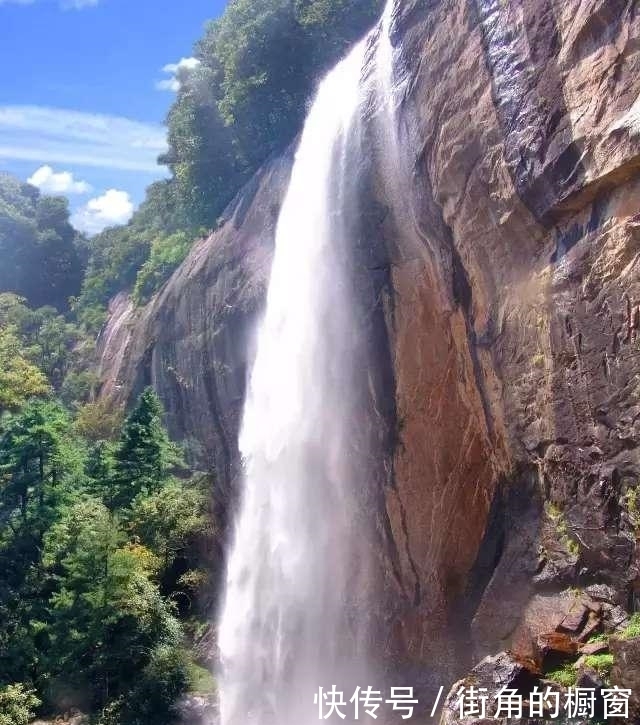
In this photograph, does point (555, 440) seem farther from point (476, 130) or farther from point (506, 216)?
point (476, 130)

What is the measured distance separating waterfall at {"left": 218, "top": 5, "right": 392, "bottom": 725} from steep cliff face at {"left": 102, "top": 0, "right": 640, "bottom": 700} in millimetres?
945

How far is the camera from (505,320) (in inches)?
426

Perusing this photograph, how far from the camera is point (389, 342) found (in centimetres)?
1373

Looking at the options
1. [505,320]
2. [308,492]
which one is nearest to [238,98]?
[308,492]

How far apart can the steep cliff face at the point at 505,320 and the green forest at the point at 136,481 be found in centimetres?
556

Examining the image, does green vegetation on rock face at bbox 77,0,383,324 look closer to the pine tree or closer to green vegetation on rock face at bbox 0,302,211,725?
the pine tree

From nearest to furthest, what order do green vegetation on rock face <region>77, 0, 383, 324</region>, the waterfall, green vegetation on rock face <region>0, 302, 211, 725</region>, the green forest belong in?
the waterfall < green vegetation on rock face <region>0, 302, 211, 725</region> < the green forest < green vegetation on rock face <region>77, 0, 383, 324</region>

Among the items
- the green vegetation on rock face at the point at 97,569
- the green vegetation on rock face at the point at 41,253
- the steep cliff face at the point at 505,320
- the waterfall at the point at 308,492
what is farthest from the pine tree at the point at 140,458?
the green vegetation on rock face at the point at 41,253

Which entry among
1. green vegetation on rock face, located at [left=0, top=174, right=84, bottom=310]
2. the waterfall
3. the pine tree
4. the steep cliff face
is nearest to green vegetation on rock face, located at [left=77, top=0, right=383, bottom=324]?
the waterfall

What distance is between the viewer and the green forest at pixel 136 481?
48.5 ft

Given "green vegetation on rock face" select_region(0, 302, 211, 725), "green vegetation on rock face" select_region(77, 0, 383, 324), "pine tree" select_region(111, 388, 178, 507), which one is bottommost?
"green vegetation on rock face" select_region(0, 302, 211, 725)

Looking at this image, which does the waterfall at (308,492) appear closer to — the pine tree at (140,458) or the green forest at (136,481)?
the green forest at (136,481)

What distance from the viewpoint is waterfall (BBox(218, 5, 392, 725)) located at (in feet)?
46.9

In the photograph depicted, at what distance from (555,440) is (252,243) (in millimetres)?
13405
